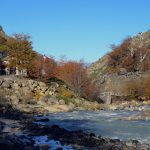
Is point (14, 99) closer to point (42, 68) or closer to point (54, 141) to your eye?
point (42, 68)

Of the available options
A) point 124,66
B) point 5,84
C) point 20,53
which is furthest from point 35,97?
point 124,66

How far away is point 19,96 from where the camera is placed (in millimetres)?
59969

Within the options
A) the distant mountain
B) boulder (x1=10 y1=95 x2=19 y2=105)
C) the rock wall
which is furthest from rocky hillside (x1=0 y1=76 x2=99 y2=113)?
the distant mountain

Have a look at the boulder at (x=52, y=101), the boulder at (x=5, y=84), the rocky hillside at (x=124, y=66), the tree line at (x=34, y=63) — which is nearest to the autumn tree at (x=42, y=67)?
the tree line at (x=34, y=63)

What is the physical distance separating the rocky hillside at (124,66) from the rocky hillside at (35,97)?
18691mm

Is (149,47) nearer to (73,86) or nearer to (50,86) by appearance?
(73,86)

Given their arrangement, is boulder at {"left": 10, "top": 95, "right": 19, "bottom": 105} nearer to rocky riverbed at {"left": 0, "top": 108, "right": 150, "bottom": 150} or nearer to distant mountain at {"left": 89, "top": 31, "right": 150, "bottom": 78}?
rocky riverbed at {"left": 0, "top": 108, "right": 150, "bottom": 150}

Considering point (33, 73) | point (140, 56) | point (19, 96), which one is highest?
point (140, 56)

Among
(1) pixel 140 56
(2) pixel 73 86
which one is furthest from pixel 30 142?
(1) pixel 140 56

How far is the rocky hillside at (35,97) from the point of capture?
55031 mm

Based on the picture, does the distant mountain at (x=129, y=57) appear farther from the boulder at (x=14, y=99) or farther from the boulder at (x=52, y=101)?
the boulder at (x=14, y=99)

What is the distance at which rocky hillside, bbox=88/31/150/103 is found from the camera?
9206 cm

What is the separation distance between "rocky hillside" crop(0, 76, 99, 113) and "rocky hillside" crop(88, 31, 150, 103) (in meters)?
18.7

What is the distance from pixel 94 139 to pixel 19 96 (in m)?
33.1
